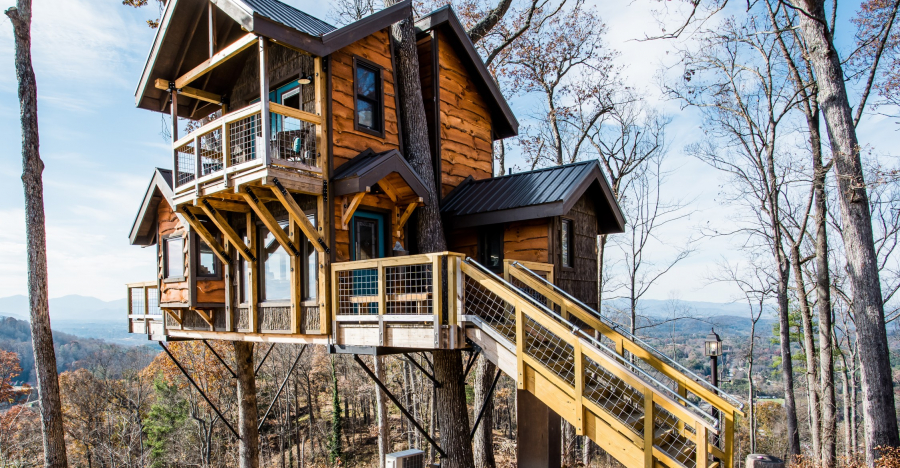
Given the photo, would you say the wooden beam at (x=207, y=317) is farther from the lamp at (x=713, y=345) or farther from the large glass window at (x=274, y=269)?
the lamp at (x=713, y=345)

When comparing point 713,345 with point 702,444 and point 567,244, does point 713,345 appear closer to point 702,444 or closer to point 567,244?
point 567,244

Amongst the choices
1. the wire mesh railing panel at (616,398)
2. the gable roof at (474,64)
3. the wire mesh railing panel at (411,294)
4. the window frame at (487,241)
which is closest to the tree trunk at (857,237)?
the wire mesh railing panel at (616,398)

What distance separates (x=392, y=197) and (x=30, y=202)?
6923 millimetres

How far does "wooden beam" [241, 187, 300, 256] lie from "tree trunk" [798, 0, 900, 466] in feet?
28.7

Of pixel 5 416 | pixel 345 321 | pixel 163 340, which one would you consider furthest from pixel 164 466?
pixel 345 321

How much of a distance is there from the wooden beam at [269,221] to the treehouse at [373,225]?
0.04 meters

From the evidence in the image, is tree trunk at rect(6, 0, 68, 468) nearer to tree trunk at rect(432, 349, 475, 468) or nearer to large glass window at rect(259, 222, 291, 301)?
large glass window at rect(259, 222, 291, 301)

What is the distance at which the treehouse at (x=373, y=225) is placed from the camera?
6.65m

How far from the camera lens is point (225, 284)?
9.72m

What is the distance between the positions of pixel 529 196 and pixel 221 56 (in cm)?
547

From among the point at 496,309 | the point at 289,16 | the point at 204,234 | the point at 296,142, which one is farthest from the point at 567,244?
Result: the point at 204,234

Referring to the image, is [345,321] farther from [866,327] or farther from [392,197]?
[866,327]

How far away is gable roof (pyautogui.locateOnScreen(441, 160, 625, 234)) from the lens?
8898mm

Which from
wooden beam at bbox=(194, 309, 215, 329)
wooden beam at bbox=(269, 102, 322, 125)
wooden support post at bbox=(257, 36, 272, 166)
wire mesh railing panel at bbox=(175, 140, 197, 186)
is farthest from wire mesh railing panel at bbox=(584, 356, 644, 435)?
wire mesh railing panel at bbox=(175, 140, 197, 186)
